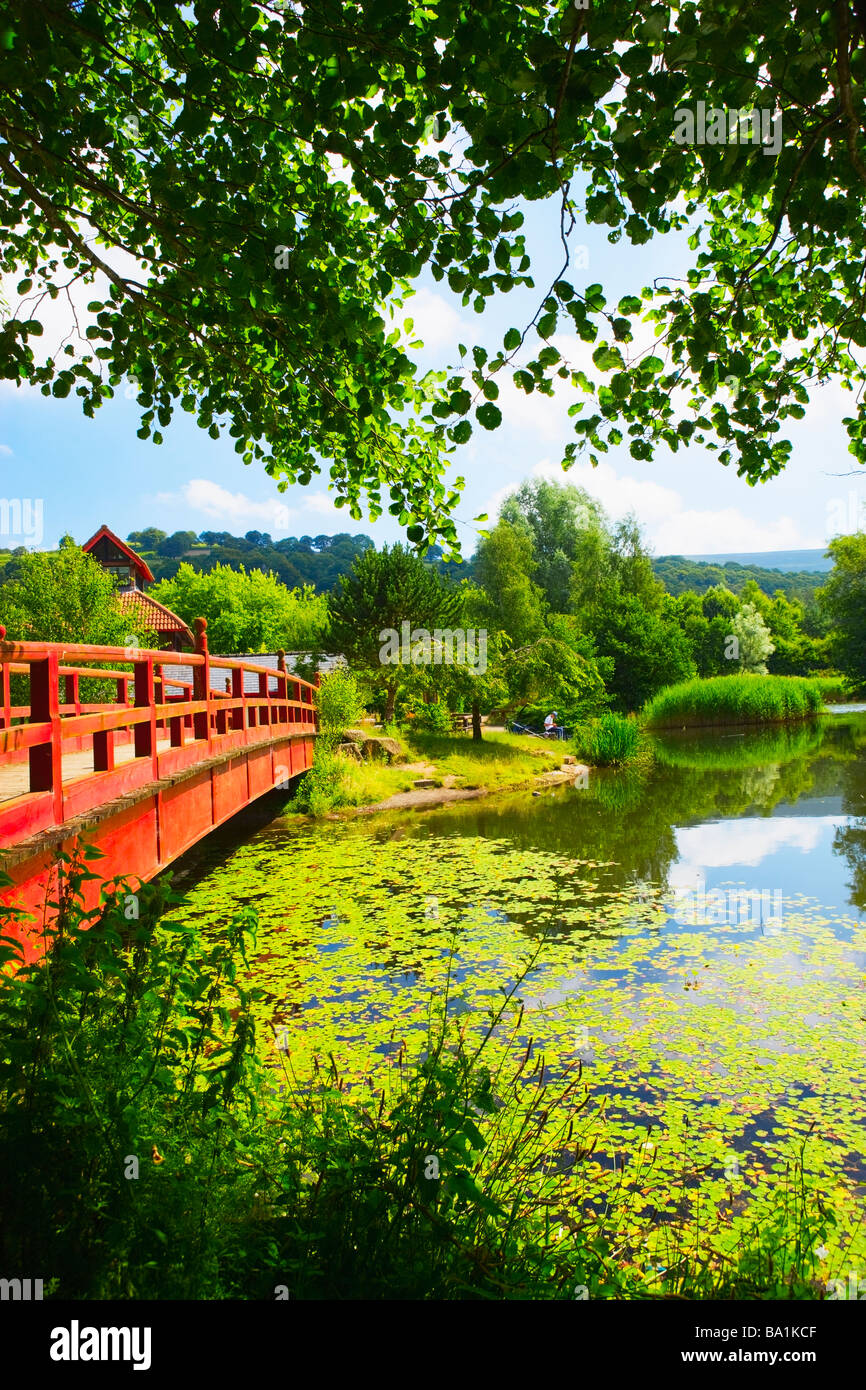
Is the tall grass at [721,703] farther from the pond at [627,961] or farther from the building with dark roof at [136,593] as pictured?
the building with dark roof at [136,593]

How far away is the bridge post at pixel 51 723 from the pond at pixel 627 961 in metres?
1.84

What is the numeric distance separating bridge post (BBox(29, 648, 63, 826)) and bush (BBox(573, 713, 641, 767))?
64.4ft

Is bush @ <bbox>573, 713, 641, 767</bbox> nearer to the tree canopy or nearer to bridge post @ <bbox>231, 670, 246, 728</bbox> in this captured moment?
bridge post @ <bbox>231, 670, 246, 728</bbox>

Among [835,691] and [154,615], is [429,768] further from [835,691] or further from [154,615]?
[835,691]

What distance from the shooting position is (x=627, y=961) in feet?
23.6

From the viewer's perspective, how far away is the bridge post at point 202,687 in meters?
8.76

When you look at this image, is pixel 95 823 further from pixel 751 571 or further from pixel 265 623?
pixel 751 571

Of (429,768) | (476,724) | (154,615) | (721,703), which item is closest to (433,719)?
(476,724)

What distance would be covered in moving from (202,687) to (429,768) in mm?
11370

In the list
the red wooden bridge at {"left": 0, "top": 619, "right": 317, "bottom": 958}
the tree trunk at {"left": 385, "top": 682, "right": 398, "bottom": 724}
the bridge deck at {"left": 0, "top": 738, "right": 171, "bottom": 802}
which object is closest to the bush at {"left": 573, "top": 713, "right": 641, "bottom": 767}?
the tree trunk at {"left": 385, "top": 682, "right": 398, "bottom": 724}

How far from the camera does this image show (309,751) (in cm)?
1758

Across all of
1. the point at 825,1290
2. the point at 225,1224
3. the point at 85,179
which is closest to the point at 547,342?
the point at 85,179

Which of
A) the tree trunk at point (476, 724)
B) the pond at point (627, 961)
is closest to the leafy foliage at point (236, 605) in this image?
the tree trunk at point (476, 724)

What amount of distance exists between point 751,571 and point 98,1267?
13051cm
